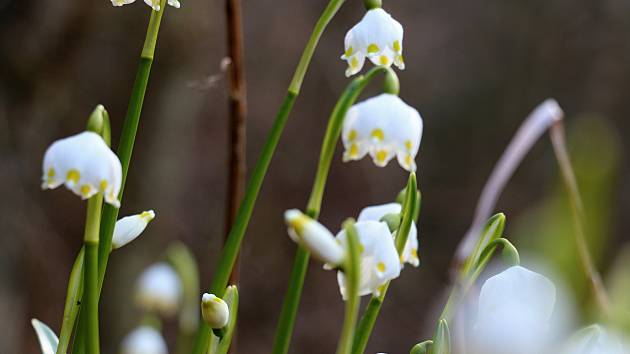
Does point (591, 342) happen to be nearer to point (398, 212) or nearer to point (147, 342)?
point (398, 212)

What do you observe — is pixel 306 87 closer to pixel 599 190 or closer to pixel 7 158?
pixel 7 158

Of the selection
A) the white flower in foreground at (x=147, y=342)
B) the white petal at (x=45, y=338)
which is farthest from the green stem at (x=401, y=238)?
the white flower in foreground at (x=147, y=342)

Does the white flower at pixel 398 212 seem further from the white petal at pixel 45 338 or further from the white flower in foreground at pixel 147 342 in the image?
the white flower in foreground at pixel 147 342

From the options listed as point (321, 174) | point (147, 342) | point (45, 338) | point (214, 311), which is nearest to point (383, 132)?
point (321, 174)

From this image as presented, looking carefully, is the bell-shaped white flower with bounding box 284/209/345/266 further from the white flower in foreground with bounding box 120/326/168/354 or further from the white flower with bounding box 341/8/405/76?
the white flower in foreground with bounding box 120/326/168/354

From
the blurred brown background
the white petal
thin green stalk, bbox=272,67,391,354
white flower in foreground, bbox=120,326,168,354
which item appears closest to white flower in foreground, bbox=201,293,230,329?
thin green stalk, bbox=272,67,391,354

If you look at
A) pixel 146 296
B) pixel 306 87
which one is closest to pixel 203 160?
pixel 306 87
